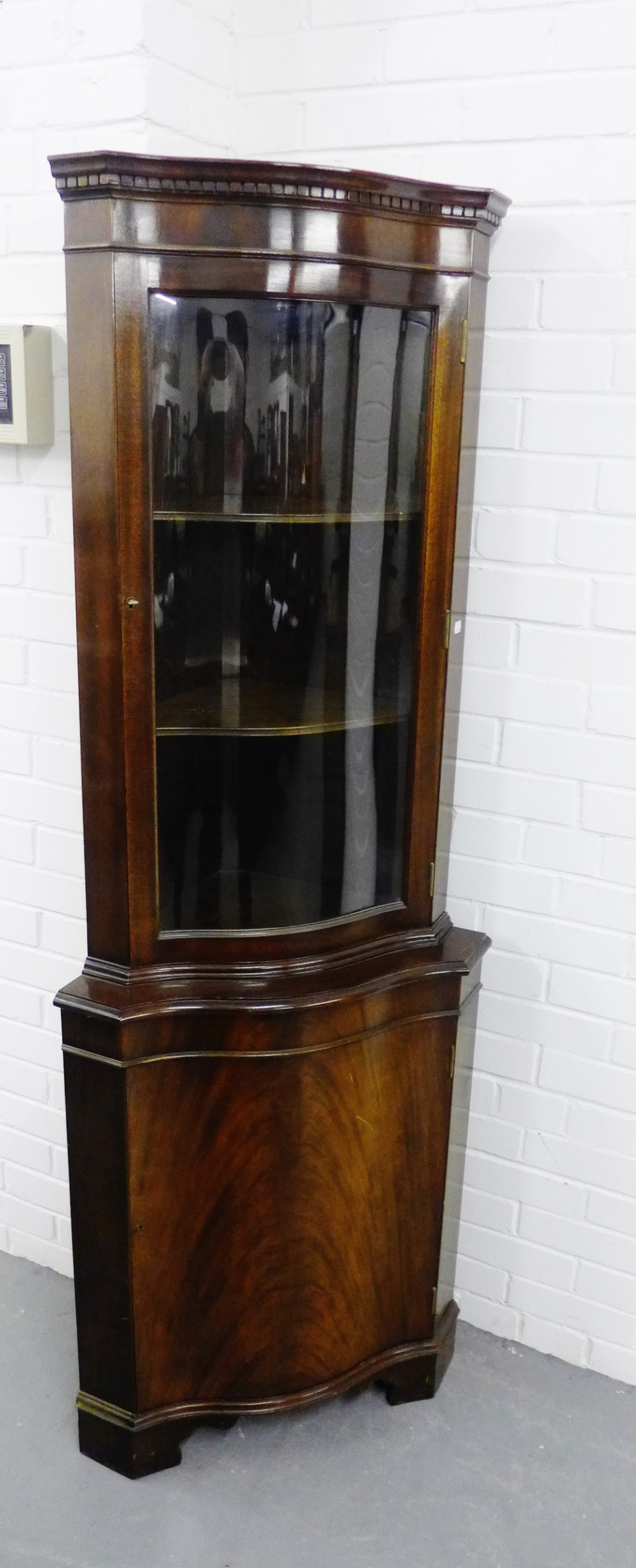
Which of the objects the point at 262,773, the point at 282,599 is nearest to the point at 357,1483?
the point at 262,773

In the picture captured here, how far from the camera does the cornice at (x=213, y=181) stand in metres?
1.22

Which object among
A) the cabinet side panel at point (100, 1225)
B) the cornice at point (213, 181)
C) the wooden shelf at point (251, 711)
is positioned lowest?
the cabinet side panel at point (100, 1225)

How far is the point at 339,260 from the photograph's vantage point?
130 centimetres

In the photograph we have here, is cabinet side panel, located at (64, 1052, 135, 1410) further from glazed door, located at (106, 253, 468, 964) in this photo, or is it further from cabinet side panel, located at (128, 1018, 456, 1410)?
glazed door, located at (106, 253, 468, 964)

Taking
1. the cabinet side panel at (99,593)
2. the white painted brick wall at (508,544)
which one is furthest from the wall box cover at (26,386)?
the cabinet side panel at (99,593)

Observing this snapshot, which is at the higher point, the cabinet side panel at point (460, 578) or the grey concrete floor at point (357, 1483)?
the cabinet side panel at point (460, 578)

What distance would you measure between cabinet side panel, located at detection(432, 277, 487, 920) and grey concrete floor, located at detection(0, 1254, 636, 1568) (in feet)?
2.47

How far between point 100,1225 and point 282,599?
0.83 meters

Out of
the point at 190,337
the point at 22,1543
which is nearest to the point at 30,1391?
the point at 22,1543

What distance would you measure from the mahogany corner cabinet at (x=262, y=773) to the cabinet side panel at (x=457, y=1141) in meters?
0.02

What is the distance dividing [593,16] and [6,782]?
128 centimetres

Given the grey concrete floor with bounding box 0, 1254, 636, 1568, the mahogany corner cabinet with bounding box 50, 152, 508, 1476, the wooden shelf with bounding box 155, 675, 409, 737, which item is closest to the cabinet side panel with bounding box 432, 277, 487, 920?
the mahogany corner cabinet with bounding box 50, 152, 508, 1476

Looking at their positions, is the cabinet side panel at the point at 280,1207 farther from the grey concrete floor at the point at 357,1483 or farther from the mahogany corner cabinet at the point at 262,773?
the grey concrete floor at the point at 357,1483

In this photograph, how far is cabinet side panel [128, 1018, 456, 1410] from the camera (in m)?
1.52
